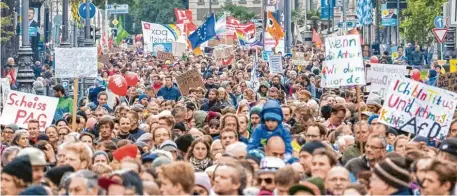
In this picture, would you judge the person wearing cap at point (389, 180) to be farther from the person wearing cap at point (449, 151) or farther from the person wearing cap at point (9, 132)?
the person wearing cap at point (9, 132)

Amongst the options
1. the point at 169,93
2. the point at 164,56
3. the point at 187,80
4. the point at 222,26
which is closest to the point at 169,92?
the point at 169,93

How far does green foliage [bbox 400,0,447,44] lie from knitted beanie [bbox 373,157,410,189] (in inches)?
1788

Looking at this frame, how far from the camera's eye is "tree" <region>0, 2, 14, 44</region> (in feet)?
154

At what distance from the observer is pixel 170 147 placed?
16.7 metres

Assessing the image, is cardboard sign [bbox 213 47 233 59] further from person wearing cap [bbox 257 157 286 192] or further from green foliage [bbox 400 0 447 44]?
person wearing cap [bbox 257 157 286 192]

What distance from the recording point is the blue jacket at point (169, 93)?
29970 mm

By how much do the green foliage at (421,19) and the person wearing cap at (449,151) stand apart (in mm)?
42804

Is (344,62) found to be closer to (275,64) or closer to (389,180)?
(389,180)

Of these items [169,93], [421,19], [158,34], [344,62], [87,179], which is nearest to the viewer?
[87,179]

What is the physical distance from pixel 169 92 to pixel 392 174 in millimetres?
17873

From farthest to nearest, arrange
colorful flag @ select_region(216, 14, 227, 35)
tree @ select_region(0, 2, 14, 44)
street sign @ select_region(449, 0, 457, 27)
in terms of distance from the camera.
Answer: colorful flag @ select_region(216, 14, 227, 35)
tree @ select_region(0, 2, 14, 44)
street sign @ select_region(449, 0, 457, 27)

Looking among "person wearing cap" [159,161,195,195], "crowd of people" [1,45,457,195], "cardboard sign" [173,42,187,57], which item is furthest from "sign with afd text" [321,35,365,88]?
"cardboard sign" [173,42,187,57]

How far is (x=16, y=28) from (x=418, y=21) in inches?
566

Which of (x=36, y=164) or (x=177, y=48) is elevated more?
(x=177, y=48)
